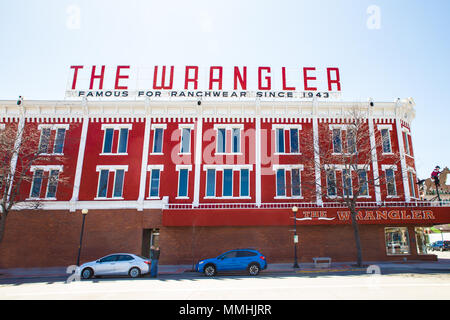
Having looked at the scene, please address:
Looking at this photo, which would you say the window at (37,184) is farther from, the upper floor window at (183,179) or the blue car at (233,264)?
the blue car at (233,264)

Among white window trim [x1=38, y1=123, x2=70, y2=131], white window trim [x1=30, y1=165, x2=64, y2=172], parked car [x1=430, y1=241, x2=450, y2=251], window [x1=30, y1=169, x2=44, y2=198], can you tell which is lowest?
parked car [x1=430, y1=241, x2=450, y2=251]

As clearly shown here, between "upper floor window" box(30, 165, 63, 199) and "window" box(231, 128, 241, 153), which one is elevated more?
"window" box(231, 128, 241, 153)

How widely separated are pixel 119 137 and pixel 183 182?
22.0 ft

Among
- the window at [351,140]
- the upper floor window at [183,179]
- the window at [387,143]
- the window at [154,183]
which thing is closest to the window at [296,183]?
the window at [351,140]

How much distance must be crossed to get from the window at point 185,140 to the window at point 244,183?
4906 mm

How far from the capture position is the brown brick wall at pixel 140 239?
2145cm

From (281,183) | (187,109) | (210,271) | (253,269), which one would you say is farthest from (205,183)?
(253,269)

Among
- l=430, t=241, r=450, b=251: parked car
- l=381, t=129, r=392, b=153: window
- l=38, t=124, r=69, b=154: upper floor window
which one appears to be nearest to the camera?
l=38, t=124, r=69, b=154: upper floor window

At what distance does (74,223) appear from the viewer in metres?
22.0

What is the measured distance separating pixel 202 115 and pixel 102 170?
9421mm

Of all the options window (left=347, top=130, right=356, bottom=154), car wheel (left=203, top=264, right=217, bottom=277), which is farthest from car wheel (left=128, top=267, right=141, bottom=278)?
window (left=347, top=130, right=356, bottom=154)

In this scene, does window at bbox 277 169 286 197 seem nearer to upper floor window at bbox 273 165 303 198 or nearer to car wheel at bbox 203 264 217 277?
upper floor window at bbox 273 165 303 198

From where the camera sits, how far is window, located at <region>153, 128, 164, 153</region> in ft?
80.1
